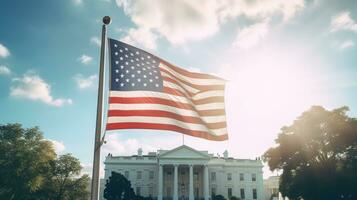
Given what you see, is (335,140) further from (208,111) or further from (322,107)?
(208,111)

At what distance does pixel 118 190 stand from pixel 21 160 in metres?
12.9

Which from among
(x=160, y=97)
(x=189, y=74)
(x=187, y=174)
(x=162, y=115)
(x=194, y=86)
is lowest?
(x=187, y=174)

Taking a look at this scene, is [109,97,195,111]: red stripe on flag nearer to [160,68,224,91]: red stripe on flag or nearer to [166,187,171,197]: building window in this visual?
[160,68,224,91]: red stripe on flag

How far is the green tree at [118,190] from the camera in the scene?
43156 mm

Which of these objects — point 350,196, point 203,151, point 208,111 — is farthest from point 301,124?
point 208,111

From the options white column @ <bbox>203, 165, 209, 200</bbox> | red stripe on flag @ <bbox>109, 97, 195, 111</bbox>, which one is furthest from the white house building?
red stripe on flag @ <bbox>109, 97, 195, 111</bbox>

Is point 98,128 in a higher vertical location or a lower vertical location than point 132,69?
lower

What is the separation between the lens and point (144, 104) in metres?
9.20

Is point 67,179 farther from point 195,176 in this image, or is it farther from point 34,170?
point 195,176

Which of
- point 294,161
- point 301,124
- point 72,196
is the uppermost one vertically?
point 301,124

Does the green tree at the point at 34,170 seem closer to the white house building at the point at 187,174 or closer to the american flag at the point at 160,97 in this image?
the white house building at the point at 187,174

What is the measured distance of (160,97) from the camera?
9562 millimetres

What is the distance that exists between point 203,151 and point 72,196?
86.5 feet

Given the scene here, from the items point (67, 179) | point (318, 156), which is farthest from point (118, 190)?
point (318, 156)
